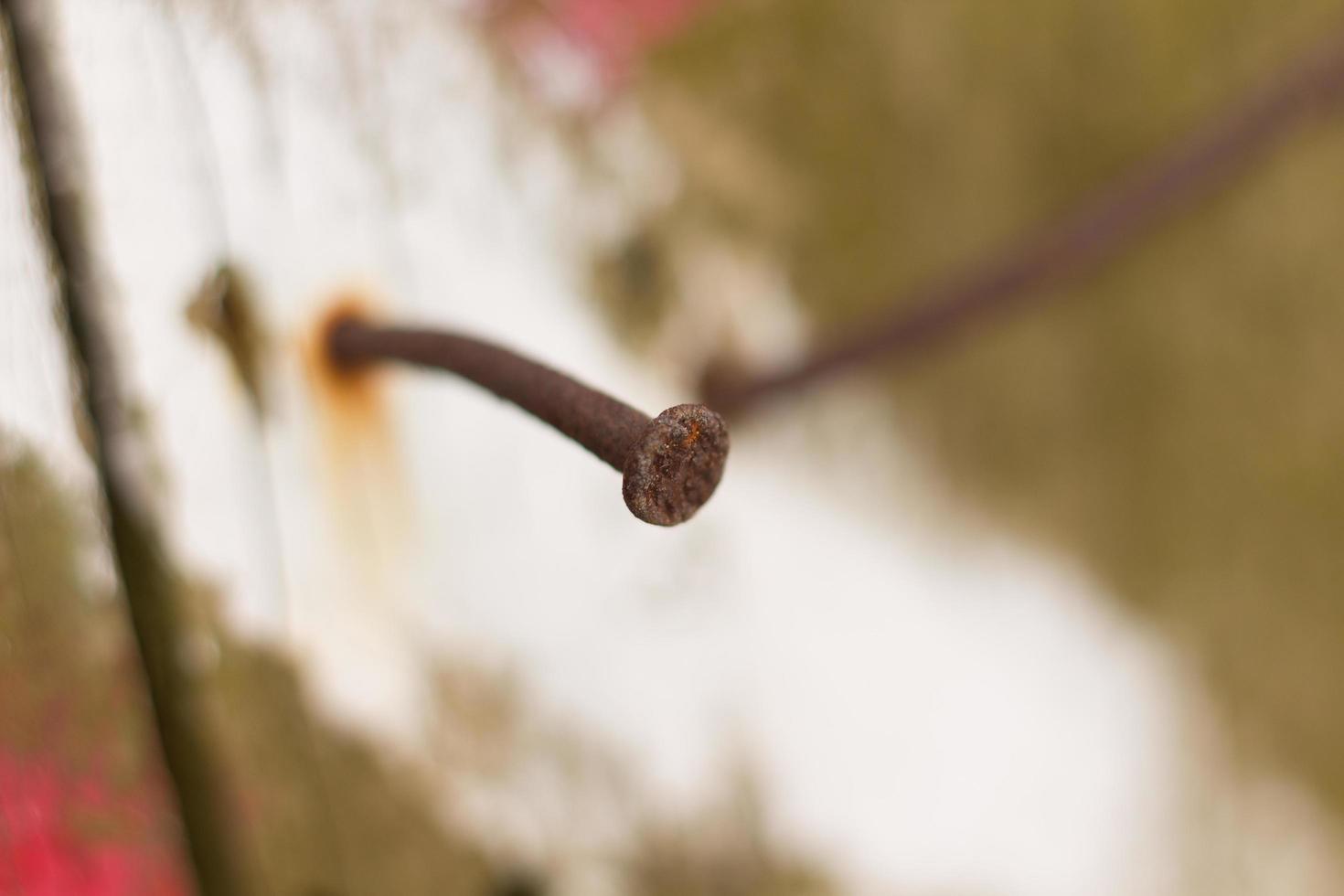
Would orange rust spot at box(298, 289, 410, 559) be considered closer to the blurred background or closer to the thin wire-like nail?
the blurred background

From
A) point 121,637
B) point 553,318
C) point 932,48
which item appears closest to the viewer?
point 121,637

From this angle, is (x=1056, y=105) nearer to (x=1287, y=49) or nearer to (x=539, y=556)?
(x=1287, y=49)

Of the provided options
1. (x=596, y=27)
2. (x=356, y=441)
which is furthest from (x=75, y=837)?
(x=596, y=27)

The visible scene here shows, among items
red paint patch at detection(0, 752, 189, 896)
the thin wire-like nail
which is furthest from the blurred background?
the thin wire-like nail

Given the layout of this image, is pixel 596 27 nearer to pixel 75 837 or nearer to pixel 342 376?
pixel 342 376

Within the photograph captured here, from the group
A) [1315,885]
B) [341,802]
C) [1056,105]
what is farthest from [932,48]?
[1315,885]

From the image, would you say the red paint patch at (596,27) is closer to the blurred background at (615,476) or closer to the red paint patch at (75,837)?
the blurred background at (615,476)
